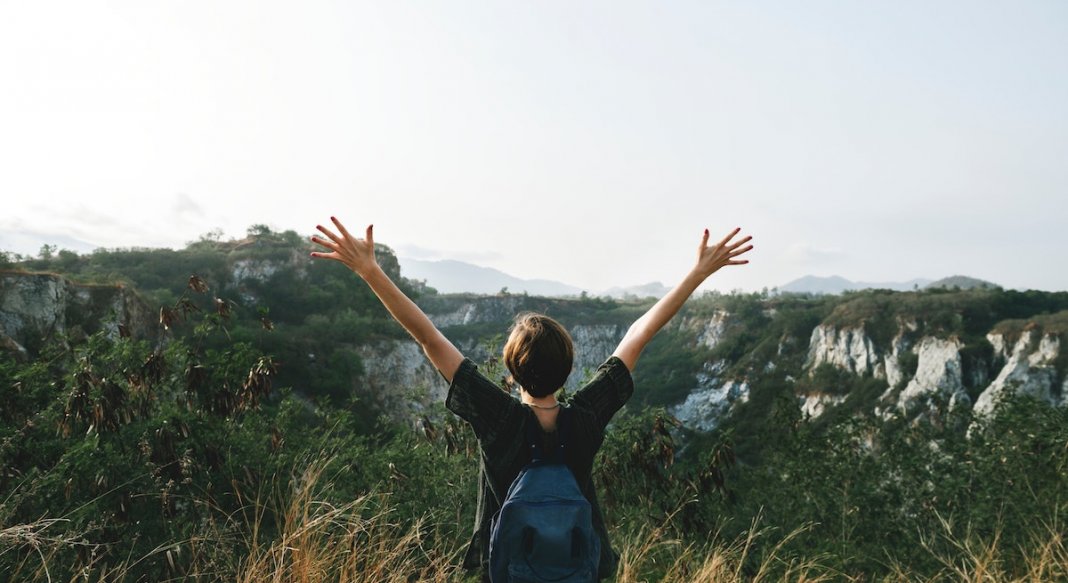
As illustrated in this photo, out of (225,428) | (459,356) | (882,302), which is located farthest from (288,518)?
(882,302)

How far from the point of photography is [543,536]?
1599mm

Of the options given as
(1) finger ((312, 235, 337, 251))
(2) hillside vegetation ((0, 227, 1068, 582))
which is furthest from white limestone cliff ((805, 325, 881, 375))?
(1) finger ((312, 235, 337, 251))

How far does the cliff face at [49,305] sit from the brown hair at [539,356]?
21499 mm

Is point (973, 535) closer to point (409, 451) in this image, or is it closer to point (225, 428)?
point (409, 451)

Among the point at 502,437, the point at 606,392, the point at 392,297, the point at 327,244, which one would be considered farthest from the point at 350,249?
the point at 606,392

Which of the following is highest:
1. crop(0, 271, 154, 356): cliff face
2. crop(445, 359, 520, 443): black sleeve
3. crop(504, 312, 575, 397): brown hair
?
crop(504, 312, 575, 397): brown hair

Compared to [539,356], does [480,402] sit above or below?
below

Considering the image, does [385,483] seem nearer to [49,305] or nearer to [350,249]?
[350,249]

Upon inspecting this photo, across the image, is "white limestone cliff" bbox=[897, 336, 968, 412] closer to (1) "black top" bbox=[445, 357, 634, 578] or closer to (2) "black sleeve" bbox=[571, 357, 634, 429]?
(2) "black sleeve" bbox=[571, 357, 634, 429]

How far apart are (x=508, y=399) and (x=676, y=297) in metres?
0.75

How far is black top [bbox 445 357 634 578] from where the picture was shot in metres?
1.85

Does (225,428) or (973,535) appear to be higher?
(225,428)

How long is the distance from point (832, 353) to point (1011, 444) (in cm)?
7223

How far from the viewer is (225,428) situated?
645 cm
